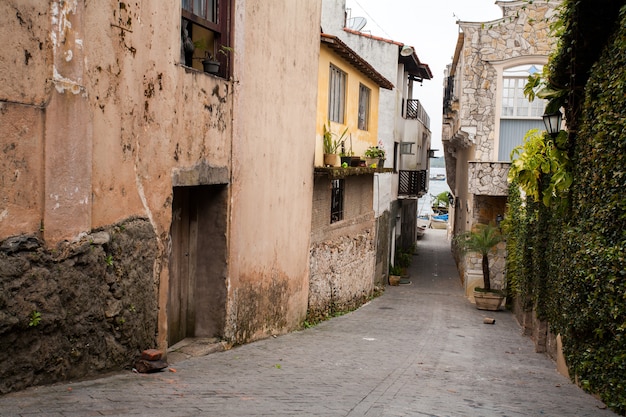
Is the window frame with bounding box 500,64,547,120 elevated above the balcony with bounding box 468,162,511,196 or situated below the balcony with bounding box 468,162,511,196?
above

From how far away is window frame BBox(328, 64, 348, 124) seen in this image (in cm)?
1614

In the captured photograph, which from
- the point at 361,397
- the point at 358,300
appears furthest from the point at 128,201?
the point at 358,300

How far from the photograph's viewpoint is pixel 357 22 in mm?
29562

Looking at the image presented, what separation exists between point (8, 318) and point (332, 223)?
1177 cm

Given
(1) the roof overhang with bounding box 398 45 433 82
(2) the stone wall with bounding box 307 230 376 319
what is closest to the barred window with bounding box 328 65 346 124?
(2) the stone wall with bounding box 307 230 376 319

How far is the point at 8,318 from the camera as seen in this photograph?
5.62 metres

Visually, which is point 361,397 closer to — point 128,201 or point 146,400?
point 146,400

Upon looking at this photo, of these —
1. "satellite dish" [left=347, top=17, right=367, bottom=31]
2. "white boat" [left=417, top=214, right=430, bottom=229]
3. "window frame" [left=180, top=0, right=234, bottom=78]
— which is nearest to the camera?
"window frame" [left=180, top=0, right=234, bottom=78]

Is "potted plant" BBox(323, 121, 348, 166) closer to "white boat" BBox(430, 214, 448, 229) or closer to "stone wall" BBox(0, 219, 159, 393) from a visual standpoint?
"stone wall" BBox(0, 219, 159, 393)

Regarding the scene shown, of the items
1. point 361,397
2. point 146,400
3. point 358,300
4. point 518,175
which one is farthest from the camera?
point 358,300

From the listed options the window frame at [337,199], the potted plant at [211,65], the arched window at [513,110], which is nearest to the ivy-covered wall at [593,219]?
the potted plant at [211,65]

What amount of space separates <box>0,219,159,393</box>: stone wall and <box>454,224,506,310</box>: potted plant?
14.2 meters

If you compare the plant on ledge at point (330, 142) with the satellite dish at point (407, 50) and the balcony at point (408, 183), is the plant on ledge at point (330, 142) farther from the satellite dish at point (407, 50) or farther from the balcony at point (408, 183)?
the balcony at point (408, 183)

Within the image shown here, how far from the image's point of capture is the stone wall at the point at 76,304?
18.8ft
